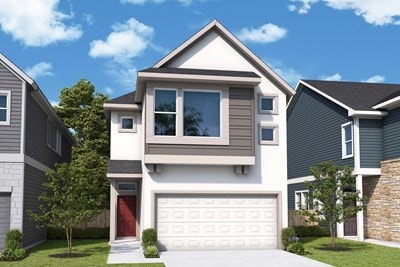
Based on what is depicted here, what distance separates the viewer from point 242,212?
2050cm

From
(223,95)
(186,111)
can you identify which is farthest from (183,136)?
(223,95)

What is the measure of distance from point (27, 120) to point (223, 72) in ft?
26.0

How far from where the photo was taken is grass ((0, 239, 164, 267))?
620 inches

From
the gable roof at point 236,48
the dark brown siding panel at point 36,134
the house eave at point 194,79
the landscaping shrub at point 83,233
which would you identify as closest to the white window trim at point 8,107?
the dark brown siding panel at point 36,134

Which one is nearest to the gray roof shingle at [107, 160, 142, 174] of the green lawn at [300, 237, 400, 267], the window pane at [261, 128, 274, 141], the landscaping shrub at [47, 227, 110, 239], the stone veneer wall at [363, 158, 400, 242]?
the landscaping shrub at [47, 227, 110, 239]

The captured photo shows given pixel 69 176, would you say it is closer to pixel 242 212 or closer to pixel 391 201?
pixel 242 212

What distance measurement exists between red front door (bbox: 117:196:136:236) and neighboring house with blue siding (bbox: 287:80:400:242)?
831 cm

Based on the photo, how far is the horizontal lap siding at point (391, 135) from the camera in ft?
75.8

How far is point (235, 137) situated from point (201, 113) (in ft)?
5.38

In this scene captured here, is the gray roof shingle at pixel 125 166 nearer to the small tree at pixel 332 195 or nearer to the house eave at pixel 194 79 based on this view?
the house eave at pixel 194 79

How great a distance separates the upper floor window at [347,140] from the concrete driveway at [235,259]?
25.9 ft

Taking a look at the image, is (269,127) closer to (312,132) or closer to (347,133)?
(347,133)

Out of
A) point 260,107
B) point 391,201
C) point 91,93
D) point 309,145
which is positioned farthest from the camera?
point 91,93

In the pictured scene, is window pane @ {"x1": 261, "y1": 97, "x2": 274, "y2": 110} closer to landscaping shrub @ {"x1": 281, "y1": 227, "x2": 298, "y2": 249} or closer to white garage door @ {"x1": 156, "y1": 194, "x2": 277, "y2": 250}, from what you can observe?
white garage door @ {"x1": 156, "y1": 194, "x2": 277, "y2": 250}
